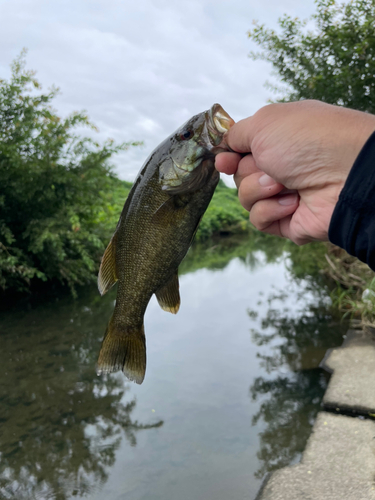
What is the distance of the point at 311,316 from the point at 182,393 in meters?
4.25

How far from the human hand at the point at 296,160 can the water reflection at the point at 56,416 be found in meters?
3.22

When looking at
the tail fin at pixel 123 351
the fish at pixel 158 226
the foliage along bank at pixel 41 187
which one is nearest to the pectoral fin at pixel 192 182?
the fish at pixel 158 226

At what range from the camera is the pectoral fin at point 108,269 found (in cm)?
178

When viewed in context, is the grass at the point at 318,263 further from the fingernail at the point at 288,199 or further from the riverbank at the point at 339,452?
the fingernail at the point at 288,199

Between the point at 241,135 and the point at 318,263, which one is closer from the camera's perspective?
the point at 241,135

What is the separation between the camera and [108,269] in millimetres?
1811

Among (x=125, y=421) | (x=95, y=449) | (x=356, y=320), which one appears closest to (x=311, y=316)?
(x=356, y=320)

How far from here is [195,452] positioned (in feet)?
13.2

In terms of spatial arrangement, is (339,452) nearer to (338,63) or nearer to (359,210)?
(359,210)

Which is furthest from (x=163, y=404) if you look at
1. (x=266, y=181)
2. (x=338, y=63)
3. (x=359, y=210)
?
(x=338, y=63)

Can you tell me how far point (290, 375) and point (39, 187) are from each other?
6.56 meters

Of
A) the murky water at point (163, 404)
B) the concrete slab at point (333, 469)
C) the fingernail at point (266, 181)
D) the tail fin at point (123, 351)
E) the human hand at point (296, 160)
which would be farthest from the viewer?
the murky water at point (163, 404)

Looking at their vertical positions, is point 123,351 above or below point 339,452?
above

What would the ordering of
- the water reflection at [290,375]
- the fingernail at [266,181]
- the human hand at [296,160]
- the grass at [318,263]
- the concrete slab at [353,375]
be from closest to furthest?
1. the human hand at [296,160]
2. the fingernail at [266,181]
3. the water reflection at [290,375]
4. the concrete slab at [353,375]
5. the grass at [318,263]
